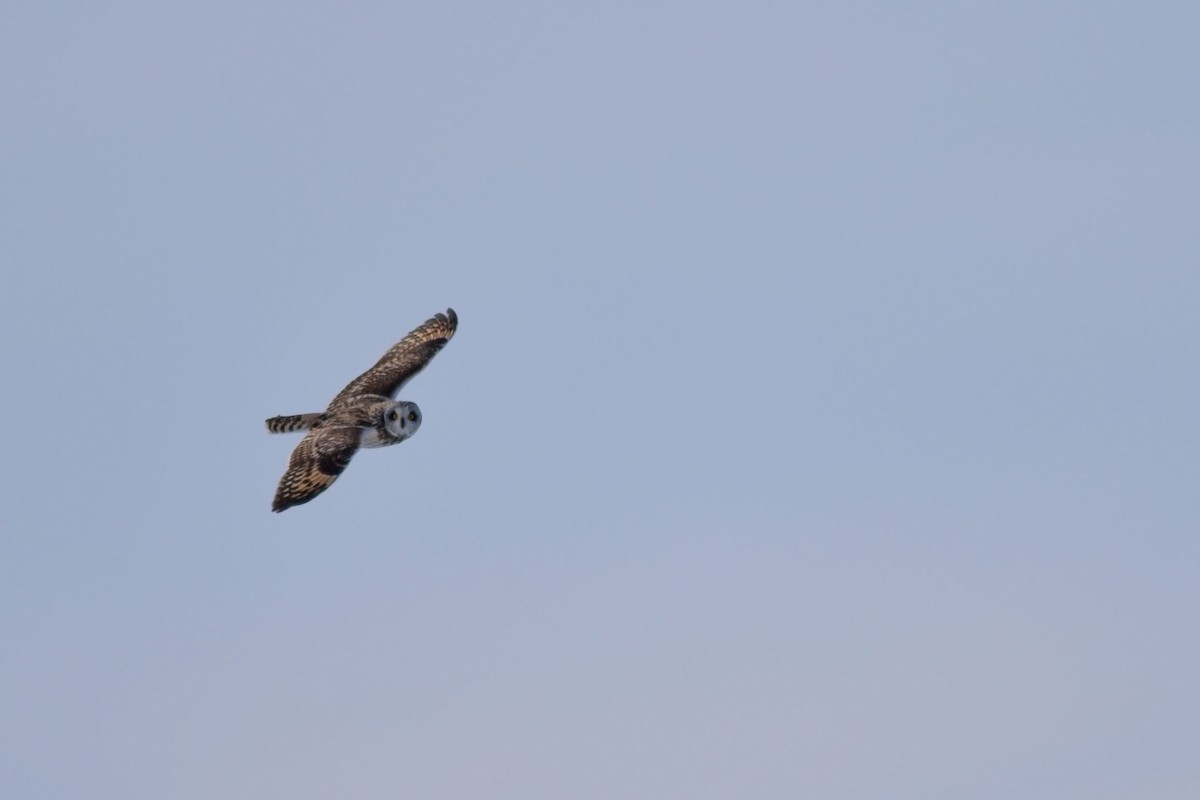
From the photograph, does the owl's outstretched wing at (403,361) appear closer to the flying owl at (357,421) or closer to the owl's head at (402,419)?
the flying owl at (357,421)

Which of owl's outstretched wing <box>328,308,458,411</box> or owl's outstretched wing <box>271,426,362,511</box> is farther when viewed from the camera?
owl's outstretched wing <box>328,308,458,411</box>

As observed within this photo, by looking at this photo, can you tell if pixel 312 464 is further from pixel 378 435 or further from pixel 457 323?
pixel 457 323

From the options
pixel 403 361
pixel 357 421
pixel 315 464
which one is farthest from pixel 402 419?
pixel 403 361

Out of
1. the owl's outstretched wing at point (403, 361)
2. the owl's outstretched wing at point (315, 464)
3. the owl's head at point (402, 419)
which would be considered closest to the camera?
the owl's outstretched wing at point (315, 464)

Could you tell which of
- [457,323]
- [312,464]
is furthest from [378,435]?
[457,323]

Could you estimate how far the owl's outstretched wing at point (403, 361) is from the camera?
7619 cm

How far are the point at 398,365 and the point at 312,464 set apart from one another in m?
8.55

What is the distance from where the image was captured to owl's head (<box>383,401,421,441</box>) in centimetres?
7275

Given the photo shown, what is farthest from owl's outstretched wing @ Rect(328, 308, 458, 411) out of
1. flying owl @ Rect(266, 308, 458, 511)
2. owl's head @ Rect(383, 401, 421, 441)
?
owl's head @ Rect(383, 401, 421, 441)

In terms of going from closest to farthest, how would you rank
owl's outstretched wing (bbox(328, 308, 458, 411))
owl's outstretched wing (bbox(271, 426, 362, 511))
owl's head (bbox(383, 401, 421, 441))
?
A: 1. owl's outstretched wing (bbox(271, 426, 362, 511))
2. owl's head (bbox(383, 401, 421, 441))
3. owl's outstretched wing (bbox(328, 308, 458, 411))

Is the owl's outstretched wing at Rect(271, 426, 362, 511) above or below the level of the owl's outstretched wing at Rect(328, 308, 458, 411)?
below

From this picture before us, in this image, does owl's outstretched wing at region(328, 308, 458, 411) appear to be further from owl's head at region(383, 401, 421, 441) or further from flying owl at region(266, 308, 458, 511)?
owl's head at region(383, 401, 421, 441)

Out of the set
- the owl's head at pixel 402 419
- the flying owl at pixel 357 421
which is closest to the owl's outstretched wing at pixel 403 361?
the flying owl at pixel 357 421

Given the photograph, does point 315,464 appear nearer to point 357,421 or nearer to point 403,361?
point 357,421
